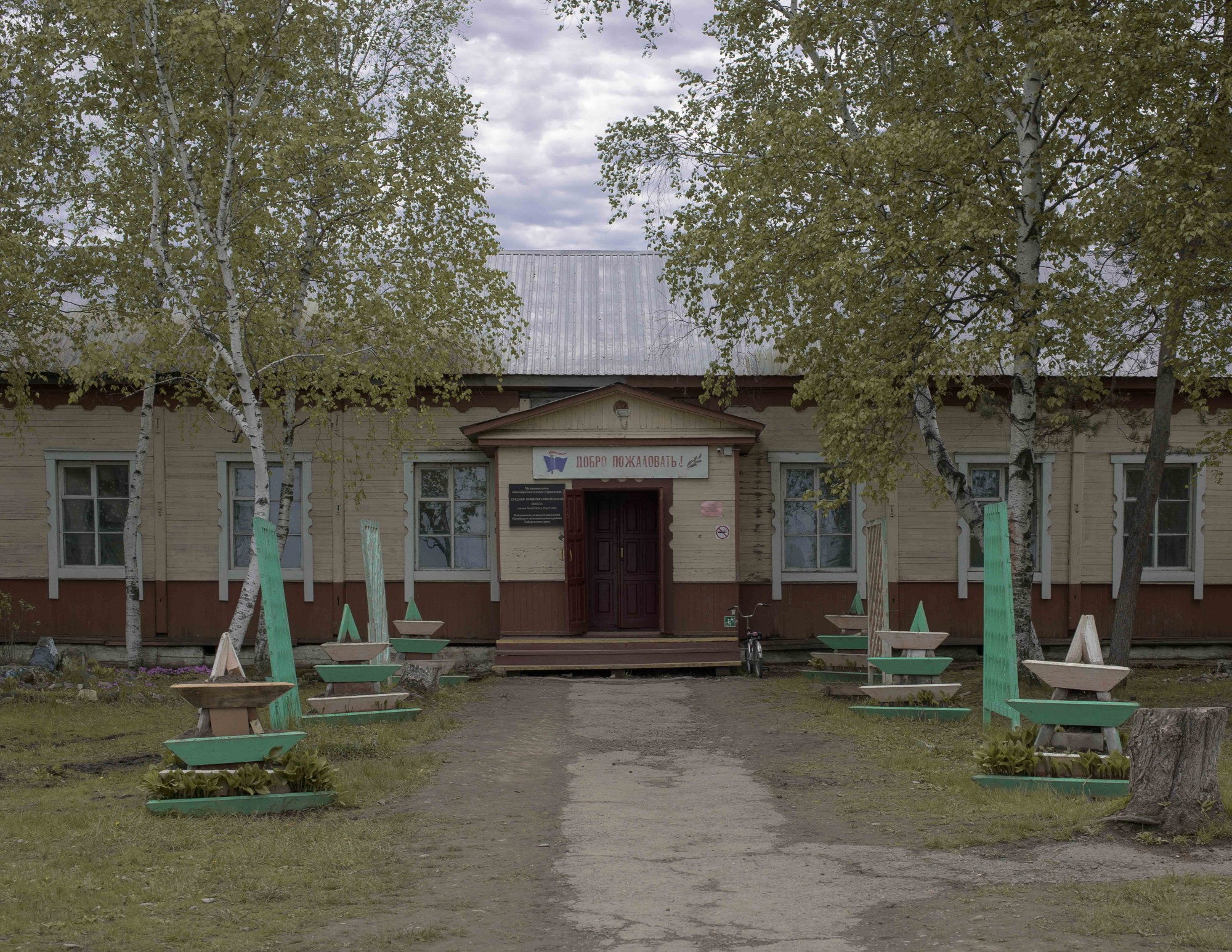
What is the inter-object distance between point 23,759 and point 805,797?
21.7ft

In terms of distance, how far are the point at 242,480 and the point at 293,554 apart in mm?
1347

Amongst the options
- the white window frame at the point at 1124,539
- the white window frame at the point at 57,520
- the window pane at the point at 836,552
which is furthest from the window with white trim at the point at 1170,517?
the white window frame at the point at 57,520

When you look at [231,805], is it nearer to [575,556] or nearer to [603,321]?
[575,556]

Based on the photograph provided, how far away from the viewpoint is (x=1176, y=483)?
731 inches

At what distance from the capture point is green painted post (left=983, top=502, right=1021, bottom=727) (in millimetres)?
9875

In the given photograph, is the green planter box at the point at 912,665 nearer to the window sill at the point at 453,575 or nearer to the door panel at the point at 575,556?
the door panel at the point at 575,556

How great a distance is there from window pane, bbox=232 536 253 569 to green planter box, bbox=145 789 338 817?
10463 mm

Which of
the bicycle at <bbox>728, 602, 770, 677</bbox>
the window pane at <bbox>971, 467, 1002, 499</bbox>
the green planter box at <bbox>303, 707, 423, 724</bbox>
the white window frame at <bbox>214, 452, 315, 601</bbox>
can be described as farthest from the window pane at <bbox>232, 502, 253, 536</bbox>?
the window pane at <bbox>971, 467, 1002, 499</bbox>

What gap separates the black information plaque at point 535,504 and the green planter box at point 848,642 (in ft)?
13.1

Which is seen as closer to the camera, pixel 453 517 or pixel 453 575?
pixel 453 575

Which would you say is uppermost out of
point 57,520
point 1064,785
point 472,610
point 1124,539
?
point 57,520

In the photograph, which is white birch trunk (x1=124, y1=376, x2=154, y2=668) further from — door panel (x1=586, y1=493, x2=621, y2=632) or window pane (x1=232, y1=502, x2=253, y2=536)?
door panel (x1=586, y1=493, x2=621, y2=632)

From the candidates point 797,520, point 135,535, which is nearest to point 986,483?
point 797,520

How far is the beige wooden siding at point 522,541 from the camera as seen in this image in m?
17.0
